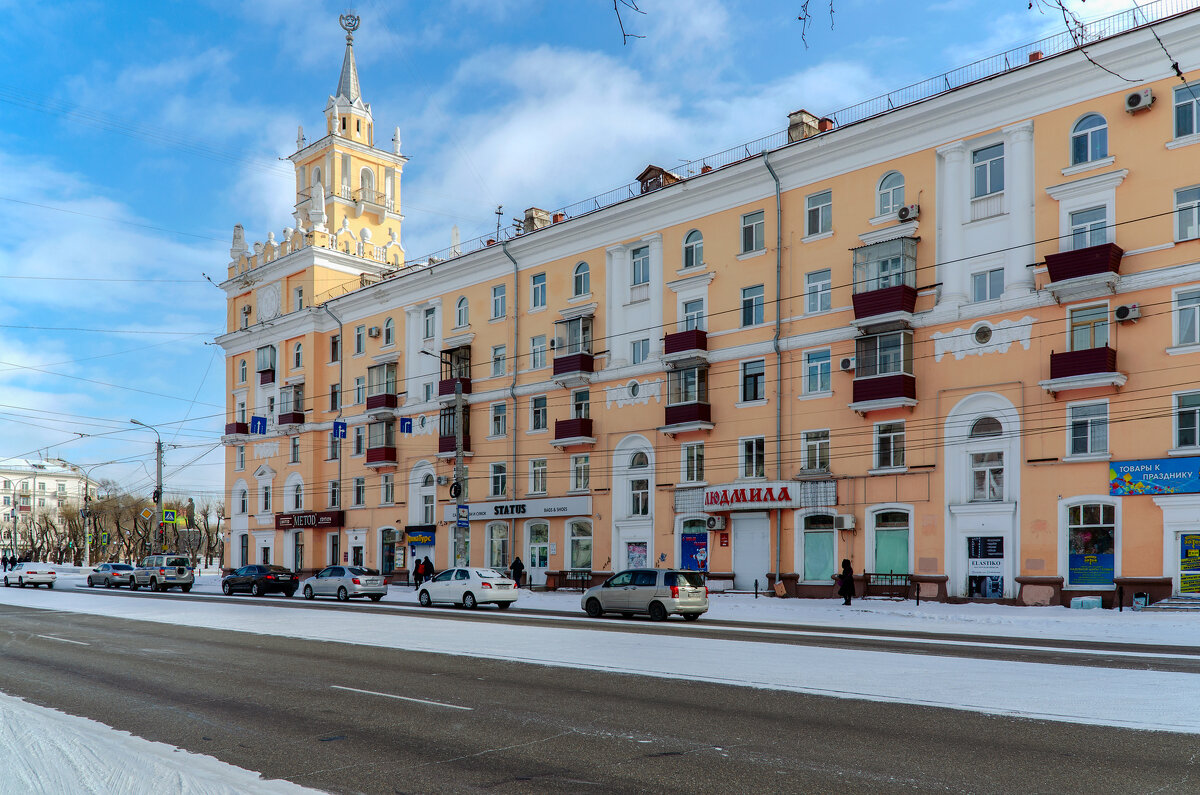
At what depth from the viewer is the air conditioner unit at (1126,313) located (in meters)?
27.8

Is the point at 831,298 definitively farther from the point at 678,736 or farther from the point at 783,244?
the point at 678,736

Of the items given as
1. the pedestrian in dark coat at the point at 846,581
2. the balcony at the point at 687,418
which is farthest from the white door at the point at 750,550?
the pedestrian in dark coat at the point at 846,581

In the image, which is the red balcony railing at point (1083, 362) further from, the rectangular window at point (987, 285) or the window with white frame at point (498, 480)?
the window with white frame at point (498, 480)

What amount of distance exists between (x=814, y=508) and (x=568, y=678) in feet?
73.6

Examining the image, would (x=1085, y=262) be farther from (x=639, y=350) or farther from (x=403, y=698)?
(x=403, y=698)

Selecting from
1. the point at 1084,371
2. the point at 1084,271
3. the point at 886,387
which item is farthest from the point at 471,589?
the point at 1084,271

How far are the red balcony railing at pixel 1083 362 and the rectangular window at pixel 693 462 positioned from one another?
1357cm

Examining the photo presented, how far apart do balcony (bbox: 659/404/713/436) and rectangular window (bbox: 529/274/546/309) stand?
980 cm

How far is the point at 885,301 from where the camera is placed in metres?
32.4

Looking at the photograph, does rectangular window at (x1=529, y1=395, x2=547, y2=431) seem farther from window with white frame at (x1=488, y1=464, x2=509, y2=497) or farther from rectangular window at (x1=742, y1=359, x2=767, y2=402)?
rectangular window at (x1=742, y1=359, x2=767, y2=402)

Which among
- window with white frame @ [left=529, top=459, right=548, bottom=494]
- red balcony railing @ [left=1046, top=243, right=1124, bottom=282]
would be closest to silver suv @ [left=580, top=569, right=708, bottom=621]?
red balcony railing @ [left=1046, top=243, right=1124, bottom=282]

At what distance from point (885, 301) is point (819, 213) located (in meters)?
4.97

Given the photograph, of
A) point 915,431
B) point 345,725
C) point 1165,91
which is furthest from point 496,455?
point 345,725

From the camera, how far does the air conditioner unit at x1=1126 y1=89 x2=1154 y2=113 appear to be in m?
27.9
